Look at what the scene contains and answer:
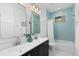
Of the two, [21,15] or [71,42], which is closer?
[21,15]

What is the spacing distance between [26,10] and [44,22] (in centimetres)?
138

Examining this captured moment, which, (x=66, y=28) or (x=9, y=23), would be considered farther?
(x=66, y=28)

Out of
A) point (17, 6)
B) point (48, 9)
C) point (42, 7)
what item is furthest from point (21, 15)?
point (48, 9)

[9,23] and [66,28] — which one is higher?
[9,23]

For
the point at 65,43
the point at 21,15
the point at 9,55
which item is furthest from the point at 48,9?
the point at 9,55

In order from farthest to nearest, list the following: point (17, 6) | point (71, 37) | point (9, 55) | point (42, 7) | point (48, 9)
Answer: point (71, 37) < point (48, 9) < point (42, 7) < point (17, 6) < point (9, 55)

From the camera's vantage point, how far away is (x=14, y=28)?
1.78m

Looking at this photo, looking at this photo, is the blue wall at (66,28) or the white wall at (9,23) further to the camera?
the blue wall at (66,28)

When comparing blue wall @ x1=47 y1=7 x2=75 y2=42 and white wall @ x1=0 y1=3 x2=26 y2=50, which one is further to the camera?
blue wall @ x1=47 y1=7 x2=75 y2=42

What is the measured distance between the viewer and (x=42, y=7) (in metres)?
3.37

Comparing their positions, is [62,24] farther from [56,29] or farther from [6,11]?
[6,11]

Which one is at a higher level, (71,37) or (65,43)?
(71,37)

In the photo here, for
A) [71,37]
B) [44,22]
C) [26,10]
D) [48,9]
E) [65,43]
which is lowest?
[65,43]

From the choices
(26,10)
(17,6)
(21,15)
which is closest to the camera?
(17,6)
